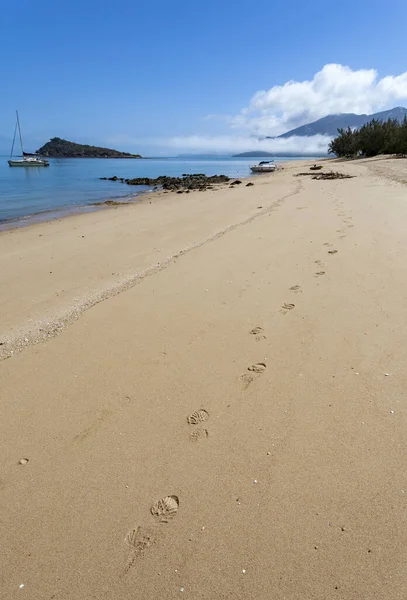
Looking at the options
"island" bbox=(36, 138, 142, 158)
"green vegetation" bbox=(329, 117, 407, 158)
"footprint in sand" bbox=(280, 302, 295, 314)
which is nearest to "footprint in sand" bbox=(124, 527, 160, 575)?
"footprint in sand" bbox=(280, 302, 295, 314)

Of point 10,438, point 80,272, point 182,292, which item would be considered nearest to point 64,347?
point 10,438

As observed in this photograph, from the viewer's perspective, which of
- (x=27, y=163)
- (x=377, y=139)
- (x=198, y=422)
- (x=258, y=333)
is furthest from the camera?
(x=27, y=163)

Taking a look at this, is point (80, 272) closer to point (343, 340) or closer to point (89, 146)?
point (343, 340)

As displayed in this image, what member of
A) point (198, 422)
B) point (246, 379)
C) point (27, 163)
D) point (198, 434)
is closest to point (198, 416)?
point (198, 422)

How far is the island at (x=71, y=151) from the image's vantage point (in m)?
178

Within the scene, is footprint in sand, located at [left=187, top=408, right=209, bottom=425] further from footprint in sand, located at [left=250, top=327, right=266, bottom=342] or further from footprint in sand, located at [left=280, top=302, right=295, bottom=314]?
footprint in sand, located at [left=280, top=302, right=295, bottom=314]

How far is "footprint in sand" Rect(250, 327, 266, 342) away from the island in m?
199

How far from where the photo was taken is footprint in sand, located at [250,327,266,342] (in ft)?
13.2

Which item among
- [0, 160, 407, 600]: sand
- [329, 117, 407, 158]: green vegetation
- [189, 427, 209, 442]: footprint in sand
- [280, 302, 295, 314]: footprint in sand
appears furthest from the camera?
[329, 117, 407, 158]: green vegetation

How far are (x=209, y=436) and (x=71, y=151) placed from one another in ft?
661

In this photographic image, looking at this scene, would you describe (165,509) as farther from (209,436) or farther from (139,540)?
(209,436)

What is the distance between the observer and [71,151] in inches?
7023

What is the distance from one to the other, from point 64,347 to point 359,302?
3.65 m

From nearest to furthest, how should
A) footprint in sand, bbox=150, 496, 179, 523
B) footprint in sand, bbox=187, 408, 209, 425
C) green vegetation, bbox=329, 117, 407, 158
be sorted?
1. footprint in sand, bbox=150, 496, 179, 523
2. footprint in sand, bbox=187, 408, 209, 425
3. green vegetation, bbox=329, 117, 407, 158
